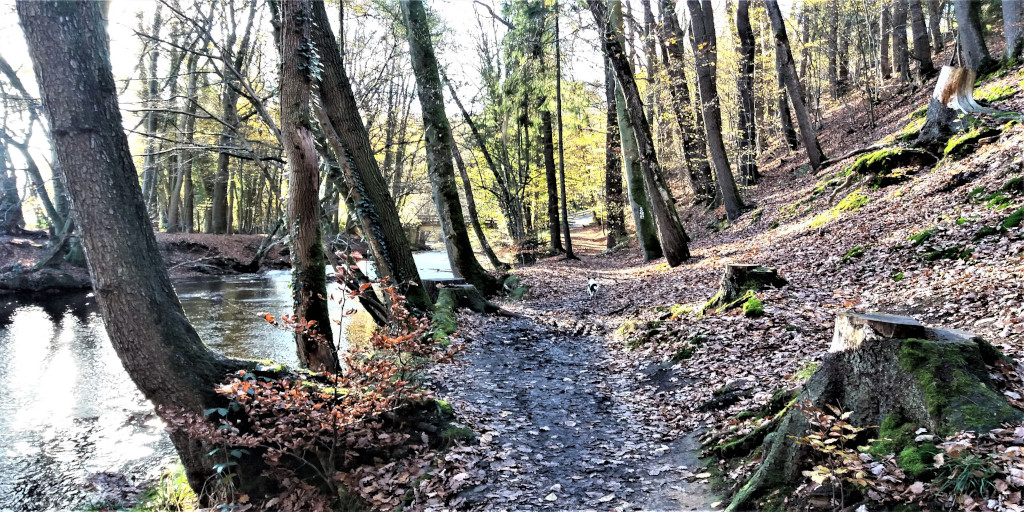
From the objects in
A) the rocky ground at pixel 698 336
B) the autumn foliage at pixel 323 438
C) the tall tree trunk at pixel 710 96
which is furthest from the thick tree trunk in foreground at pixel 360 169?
the tall tree trunk at pixel 710 96

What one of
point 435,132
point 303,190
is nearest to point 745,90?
point 435,132

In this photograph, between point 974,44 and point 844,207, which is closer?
point 844,207

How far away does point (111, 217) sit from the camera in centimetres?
452

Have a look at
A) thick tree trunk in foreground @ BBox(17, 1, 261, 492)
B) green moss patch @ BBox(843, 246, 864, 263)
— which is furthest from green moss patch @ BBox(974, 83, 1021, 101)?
thick tree trunk in foreground @ BBox(17, 1, 261, 492)

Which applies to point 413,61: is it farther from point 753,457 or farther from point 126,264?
point 753,457

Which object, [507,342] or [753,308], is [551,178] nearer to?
[507,342]

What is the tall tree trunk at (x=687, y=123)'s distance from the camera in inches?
778

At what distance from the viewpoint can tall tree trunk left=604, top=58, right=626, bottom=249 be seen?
69.5 feet

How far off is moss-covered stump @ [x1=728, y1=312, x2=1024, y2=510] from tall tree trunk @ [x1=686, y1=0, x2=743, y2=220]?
13.3m

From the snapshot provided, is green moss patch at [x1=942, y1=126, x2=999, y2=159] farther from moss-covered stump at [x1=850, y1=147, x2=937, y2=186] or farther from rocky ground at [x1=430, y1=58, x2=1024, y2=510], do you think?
moss-covered stump at [x1=850, y1=147, x2=937, y2=186]

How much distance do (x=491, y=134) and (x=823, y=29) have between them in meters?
15.3

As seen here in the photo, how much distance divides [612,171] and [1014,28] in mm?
12711

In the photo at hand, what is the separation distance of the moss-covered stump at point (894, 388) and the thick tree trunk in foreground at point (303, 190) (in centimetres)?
472

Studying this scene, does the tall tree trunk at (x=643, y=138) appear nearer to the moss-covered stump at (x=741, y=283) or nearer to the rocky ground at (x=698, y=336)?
the rocky ground at (x=698, y=336)
